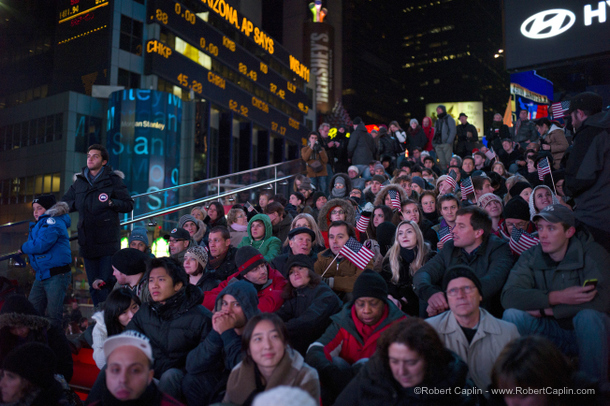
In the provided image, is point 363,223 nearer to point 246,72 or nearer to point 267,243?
point 267,243

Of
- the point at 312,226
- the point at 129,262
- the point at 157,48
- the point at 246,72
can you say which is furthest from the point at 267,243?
the point at 246,72

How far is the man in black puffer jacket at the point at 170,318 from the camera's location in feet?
14.2

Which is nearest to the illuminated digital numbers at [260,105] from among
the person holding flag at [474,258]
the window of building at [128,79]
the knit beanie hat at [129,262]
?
the window of building at [128,79]

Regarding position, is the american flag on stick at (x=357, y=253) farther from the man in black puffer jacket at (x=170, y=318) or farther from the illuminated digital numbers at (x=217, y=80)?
the illuminated digital numbers at (x=217, y=80)

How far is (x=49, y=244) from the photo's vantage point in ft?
20.6

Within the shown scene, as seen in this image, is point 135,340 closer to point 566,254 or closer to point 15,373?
point 15,373

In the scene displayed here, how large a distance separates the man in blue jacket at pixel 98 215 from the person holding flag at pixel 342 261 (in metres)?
2.76

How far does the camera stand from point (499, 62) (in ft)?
319

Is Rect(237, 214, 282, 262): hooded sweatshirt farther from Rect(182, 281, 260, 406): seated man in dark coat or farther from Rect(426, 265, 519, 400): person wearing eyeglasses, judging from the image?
Rect(426, 265, 519, 400): person wearing eyeglasses

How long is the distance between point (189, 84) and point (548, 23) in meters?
25.4

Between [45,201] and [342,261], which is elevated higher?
[45,201]

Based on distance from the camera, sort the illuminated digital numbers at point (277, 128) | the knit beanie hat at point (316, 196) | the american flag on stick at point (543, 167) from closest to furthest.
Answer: the american flag on stick at point (543, 167) → the knit beanie hat at point (316, 196) → the illuminated digital numbers at point (277, 128)

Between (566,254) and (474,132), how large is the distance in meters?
12.1

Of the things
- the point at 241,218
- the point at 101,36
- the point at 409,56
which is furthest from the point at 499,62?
the point at 241,218
